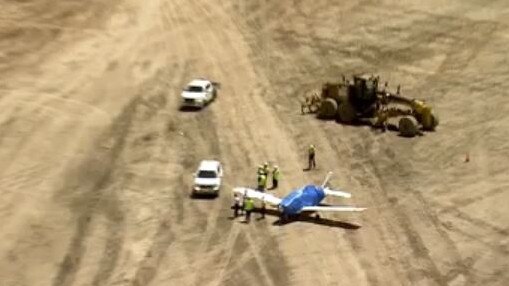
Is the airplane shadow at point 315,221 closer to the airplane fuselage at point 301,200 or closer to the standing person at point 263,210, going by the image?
the airplane fuselage at point 301,200

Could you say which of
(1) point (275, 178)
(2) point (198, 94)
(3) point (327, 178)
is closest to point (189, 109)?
(2) point (198, 94)

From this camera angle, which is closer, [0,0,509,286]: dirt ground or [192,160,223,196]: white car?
[0,0,509,286]: dirt ground

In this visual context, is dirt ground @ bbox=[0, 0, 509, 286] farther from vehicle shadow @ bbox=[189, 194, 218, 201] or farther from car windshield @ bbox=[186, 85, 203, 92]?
car windshield @ bbox=[186, 85, 203, 92]

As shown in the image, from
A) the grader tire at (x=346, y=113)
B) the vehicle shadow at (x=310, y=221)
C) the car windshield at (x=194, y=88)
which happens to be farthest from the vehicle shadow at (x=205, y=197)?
the car windshield at (x=194, y=88)

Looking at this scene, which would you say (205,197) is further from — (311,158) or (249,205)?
(311,158)

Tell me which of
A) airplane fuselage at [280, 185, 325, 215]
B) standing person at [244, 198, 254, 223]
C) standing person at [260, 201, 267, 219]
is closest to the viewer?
airplane fuselage at [280, 185, 325, 215]

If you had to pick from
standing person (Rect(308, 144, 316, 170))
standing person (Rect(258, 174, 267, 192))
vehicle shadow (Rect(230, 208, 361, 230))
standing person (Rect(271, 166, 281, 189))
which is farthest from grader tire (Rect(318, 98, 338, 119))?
vehicle shadow (Rect(230, 208, 361, 230))
